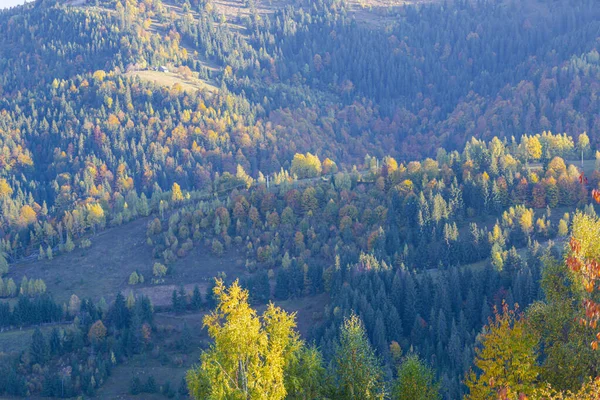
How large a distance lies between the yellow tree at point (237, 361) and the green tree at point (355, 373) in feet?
33.5

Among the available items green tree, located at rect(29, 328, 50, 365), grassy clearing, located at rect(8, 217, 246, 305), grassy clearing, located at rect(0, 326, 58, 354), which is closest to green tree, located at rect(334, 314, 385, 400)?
green tree, located at rect(29, 328, 50, 365)

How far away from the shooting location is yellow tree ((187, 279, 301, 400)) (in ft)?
133

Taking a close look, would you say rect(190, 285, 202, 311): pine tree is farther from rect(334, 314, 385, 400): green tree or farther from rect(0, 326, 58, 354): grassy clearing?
rect(334, 314, 385, 400): green tree

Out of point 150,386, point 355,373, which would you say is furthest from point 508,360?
point 150,386

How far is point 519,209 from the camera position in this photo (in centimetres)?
17862

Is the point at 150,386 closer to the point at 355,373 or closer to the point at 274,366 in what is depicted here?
the point at 355,373

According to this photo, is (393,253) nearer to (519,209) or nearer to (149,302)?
(519,209)

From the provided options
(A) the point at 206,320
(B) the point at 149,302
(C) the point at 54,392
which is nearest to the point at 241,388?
(A) the point at 206,320

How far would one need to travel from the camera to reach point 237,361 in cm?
4106

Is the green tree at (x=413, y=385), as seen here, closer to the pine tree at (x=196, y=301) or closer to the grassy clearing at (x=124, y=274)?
the pine tree at (x=196, y=301)

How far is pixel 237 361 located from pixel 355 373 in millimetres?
12438

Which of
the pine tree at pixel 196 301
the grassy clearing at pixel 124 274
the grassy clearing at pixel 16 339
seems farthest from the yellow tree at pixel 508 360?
the grassy clearing at pixel 124 274

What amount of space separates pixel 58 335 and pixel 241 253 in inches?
2155

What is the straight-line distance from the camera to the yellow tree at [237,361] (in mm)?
40469
